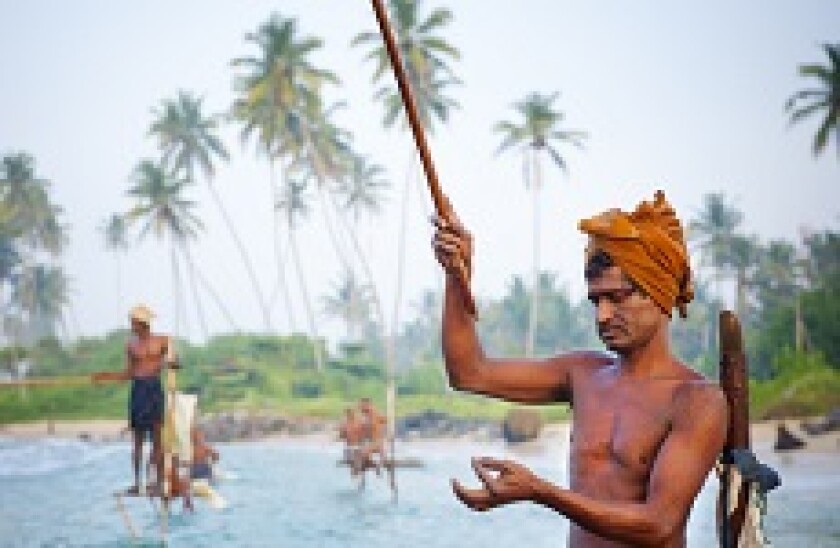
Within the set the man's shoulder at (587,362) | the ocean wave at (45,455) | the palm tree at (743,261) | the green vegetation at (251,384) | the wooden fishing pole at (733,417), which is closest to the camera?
the man's shoulder at (587,362)

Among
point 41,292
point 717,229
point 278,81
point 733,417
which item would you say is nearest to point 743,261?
point 717,229

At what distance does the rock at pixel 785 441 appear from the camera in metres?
22.9

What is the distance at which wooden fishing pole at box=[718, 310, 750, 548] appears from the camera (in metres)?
2.37

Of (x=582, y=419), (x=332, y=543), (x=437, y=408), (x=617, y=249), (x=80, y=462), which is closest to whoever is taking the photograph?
(x=617, y=249)

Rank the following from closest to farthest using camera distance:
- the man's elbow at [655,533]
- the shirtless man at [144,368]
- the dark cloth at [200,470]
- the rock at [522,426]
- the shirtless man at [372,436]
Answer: the man's elbow at [655,533]
the shirtless man at [144,368]
the shirtless man at [372,436]
the dark cloth at [200,470]
the rock at [522,426]

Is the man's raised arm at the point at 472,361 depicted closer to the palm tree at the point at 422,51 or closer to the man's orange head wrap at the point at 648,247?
the man's orange head wrap at the point at 648,247

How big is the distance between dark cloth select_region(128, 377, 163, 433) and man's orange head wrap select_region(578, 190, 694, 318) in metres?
8.80

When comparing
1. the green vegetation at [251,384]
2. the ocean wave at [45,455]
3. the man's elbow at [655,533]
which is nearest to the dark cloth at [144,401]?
the man's elbow at [655,533]

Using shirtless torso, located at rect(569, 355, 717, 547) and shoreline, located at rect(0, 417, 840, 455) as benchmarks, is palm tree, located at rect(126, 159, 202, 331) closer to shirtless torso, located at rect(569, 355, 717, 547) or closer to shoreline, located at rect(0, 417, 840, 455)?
shoreline, located at rect(0, 417, 840, 455)

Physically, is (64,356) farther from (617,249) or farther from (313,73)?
(617,249)

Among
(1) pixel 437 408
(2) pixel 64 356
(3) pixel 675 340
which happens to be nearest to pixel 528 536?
(1) pixel 437 408

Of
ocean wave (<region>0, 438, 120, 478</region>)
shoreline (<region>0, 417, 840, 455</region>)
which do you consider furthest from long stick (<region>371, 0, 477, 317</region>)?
ocean wave (<region>0, 438, 120, 478</region>)

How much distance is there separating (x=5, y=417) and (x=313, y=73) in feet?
46.7

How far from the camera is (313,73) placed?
3434cm
